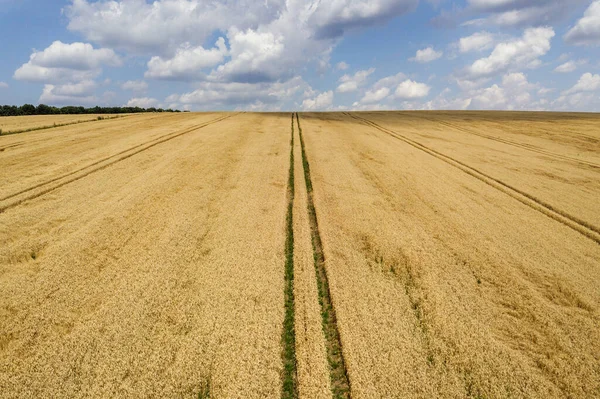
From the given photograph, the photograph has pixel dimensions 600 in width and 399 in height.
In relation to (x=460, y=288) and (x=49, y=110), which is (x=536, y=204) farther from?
(x=49, y=110)

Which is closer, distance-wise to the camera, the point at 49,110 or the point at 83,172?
the point at 83,172

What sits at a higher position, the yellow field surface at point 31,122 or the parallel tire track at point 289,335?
the yellow field surface at point 31,122

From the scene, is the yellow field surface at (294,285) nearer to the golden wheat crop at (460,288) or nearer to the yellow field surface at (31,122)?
the golden wheat crop at (460,288)

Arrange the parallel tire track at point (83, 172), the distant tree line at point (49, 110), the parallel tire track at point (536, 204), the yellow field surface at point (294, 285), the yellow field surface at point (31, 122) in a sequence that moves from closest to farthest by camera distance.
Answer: the yellow field surface at point (294, 285) → the parallel tire track at point (536, 204) → the parallel tire track at point (83, 172) → the yellow field surface at point (31, 122) → the distant tree line at point (49, 110)

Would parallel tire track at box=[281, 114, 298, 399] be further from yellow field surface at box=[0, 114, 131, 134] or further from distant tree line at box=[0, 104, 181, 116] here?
distant tree line at box=[0, 104, 181, 116]

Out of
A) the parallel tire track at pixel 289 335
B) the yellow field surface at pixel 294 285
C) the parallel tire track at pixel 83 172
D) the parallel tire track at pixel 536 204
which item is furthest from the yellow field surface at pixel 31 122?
the parallel tire track at pixel 536 204

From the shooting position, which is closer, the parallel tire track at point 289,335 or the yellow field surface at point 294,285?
the parallel tire track at point 289,335

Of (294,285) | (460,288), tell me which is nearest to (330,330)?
(294,285)

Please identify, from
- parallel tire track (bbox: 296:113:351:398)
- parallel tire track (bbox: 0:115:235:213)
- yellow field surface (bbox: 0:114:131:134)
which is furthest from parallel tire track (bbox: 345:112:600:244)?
yellow field surface (bbox: 0:114:131:134)
